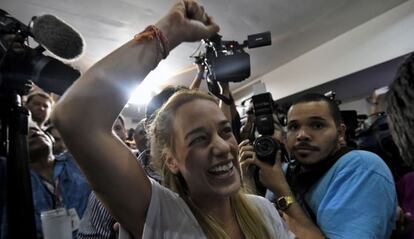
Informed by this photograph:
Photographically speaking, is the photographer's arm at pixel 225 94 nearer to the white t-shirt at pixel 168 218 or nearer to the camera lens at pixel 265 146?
the camera lens at pixel 265 146

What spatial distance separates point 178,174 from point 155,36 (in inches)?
13.7

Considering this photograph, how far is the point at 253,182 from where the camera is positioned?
135 cm

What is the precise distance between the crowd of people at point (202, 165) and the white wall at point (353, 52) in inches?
65.0

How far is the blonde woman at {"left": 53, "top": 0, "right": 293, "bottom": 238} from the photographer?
1.91 feet

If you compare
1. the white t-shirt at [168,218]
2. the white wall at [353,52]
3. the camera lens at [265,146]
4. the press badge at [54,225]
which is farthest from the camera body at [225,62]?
the white wall at [353,52]

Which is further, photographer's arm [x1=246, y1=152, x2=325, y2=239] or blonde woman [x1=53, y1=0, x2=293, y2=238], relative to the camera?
photographer's arm [x1=246, y1=152, x2=325, y2=239]

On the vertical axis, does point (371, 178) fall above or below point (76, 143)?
below

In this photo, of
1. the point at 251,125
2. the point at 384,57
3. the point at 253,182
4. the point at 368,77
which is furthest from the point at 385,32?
the point at 253,182

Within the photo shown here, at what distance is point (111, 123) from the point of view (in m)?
0.61

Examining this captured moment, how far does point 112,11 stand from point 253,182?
1754mm

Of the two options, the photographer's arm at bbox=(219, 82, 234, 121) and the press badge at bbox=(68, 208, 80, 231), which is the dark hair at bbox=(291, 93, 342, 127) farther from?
the press badge at bbox=(68, 208, 80, 231)

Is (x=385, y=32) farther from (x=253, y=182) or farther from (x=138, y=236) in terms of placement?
(x=138, y=236)

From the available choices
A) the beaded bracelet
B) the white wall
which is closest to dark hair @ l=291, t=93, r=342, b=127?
the beaded bracelet

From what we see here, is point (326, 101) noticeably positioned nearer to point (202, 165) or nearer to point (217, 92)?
point (217, 92)
